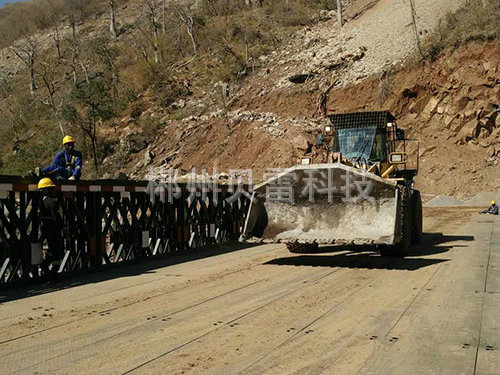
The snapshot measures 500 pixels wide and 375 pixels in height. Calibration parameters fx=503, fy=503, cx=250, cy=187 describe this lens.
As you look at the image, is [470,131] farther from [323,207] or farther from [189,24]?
[189,24]

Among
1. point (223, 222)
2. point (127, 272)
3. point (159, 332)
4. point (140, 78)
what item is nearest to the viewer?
point (159, 332)

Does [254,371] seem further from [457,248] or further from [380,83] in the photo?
[380,83]

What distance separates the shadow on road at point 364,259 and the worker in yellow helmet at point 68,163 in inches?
177

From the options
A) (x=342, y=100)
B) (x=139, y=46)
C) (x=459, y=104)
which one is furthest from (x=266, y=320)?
(x=139, y=46)

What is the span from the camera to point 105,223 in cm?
1080

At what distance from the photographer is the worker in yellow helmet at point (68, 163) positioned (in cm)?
1037

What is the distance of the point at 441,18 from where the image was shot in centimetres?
3841

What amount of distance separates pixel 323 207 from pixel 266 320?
5.11 m

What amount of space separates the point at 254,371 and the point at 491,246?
9.96m

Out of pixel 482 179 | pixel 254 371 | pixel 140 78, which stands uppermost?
pixel 140 78

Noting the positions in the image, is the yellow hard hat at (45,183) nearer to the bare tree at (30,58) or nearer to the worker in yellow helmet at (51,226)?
the worker in yellow helmet at (51,226)

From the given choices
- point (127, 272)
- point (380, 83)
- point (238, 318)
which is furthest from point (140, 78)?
point (238, 318)

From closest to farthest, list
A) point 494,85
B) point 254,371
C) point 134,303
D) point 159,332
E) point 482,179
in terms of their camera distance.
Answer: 1. point 254,371
2. point 159,332
3. point 134,303
4. point 482,179
5. point 494,85

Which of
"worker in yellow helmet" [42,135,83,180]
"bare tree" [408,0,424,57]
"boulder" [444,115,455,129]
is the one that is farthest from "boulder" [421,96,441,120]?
"worker in yellow helmet" [42,135,83,180]
